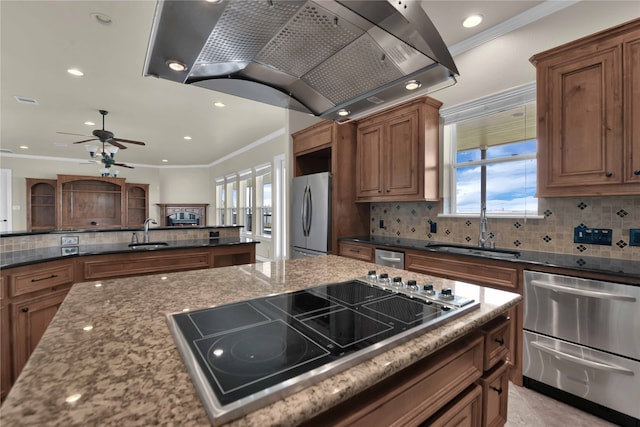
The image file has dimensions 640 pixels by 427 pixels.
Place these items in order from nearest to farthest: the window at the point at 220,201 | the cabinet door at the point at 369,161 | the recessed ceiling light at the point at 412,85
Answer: the recessed ceiling light at the point at 412,85, the cabinet door at the point at 369,161, the window at the point at 220,201

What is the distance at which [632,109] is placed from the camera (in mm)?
1797

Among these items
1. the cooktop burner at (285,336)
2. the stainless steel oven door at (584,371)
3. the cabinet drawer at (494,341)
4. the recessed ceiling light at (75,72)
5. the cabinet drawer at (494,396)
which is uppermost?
the recessed ceiling light at (75,72)

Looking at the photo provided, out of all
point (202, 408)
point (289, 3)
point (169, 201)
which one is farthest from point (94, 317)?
point (169, 201)

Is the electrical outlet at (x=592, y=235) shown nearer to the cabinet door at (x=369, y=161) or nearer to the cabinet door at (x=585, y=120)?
the cabinet door at (x=585, y=120)

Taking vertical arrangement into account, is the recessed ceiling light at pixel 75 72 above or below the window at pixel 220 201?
above

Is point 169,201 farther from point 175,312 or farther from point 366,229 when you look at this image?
point 175,312

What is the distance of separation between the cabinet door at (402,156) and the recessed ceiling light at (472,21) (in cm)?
84

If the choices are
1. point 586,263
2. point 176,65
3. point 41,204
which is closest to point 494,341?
point 586,263

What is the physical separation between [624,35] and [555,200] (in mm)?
1150

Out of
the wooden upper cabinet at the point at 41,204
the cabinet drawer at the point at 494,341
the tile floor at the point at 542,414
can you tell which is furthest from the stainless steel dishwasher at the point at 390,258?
the wooden upper cabinet at the point at 41,204

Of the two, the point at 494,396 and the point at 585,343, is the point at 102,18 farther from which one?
the point at 585,343

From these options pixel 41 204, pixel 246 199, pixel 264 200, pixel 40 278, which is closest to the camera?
pixel 40 278

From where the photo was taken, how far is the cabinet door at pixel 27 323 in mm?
1957

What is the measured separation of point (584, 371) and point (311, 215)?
281cm
